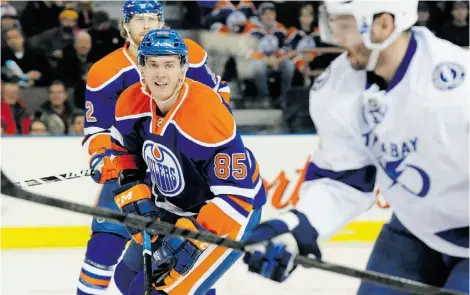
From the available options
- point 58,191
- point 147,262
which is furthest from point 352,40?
point 58,191

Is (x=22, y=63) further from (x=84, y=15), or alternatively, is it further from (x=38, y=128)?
(x=38, y=128)

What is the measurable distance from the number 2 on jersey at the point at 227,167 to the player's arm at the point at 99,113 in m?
0.79

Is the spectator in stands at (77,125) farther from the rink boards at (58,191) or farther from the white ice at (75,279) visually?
the white ice at (75,279)

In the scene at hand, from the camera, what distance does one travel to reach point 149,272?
8.01 ft

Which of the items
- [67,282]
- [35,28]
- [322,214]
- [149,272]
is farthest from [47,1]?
[322,214]

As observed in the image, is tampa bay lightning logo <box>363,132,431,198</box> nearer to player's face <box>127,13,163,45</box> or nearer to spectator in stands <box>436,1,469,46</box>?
player's face <box>127,13,163,45</box>

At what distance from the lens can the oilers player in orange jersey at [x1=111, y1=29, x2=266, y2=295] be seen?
2.49 meters

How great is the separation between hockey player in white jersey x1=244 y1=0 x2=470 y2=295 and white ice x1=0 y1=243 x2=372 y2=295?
2.06 m

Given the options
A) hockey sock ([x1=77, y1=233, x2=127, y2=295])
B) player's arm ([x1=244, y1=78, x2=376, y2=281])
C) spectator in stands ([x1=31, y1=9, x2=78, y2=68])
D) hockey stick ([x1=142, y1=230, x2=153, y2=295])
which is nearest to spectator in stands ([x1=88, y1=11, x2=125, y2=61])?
spectator in stands ([x1=31, y1=9, x2=78, y2=68])

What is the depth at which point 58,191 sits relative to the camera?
4.93 metres

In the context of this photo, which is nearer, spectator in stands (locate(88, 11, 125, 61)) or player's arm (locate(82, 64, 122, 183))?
player's arm (locate(82, 64, 122, 183))

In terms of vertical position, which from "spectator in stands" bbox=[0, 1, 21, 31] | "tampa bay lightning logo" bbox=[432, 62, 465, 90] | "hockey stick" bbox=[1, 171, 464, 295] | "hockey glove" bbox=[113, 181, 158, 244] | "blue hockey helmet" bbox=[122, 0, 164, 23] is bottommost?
"spectator in stands" bbox=[0, 1, 21, 31]

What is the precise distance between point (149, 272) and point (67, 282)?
1836mm

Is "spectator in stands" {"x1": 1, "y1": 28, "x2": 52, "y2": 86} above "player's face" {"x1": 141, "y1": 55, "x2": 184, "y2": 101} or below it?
below
